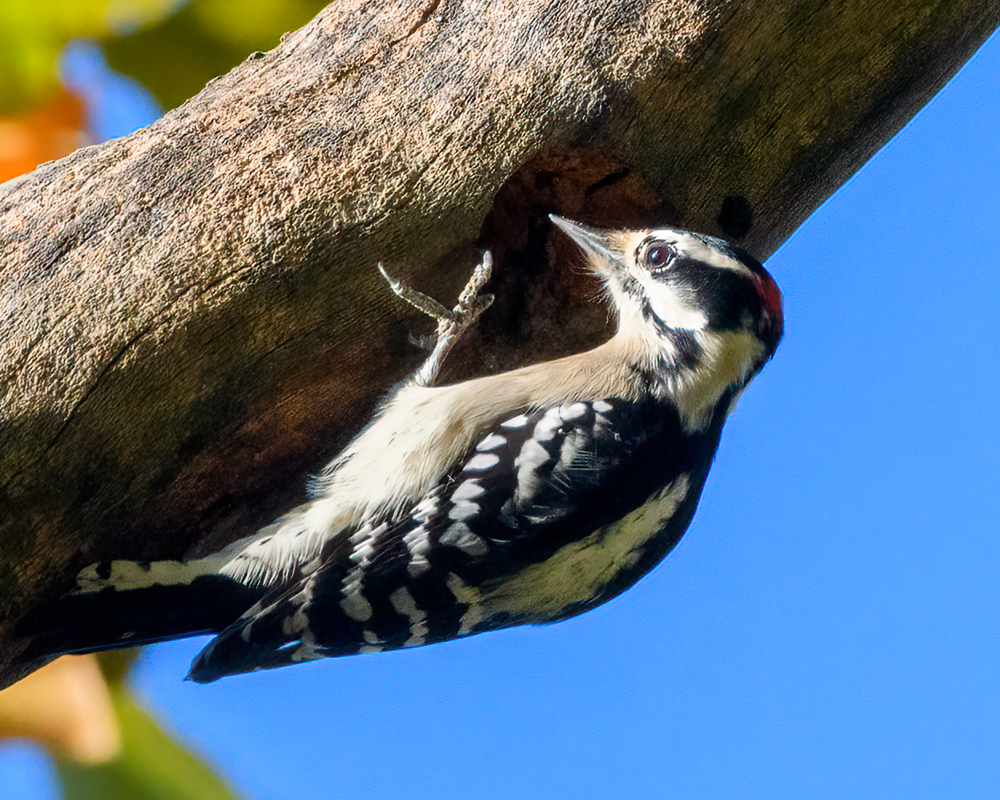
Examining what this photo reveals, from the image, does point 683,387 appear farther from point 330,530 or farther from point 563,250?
point 330,530

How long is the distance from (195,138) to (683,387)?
4.82 ft

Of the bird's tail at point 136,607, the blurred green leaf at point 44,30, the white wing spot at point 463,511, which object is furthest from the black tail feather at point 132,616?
the blurred green leaf at point 44,30

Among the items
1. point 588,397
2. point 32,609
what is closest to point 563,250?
point 588,397

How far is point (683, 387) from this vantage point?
2691 mm

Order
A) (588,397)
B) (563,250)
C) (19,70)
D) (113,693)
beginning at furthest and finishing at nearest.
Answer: (19,70)
(113,693)
(563,250)
(588,397)

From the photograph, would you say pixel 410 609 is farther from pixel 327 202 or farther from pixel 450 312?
pixel 327 202

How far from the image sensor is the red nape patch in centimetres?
266

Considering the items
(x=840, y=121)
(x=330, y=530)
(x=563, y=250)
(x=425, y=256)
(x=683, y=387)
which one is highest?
(x=840, y=121)

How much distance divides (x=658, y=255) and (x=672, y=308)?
0.18 m

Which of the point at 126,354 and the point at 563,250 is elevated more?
the point at 563,250

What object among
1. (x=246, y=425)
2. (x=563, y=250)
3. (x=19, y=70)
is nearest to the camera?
(x=246, y=425)

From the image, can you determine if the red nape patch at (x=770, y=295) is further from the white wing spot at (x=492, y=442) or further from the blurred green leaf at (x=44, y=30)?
the blurred green leaf at (x=44, y=30)

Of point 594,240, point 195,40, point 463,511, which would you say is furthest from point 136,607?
point 195,40

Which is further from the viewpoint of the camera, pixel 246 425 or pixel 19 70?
pixel 19 70
